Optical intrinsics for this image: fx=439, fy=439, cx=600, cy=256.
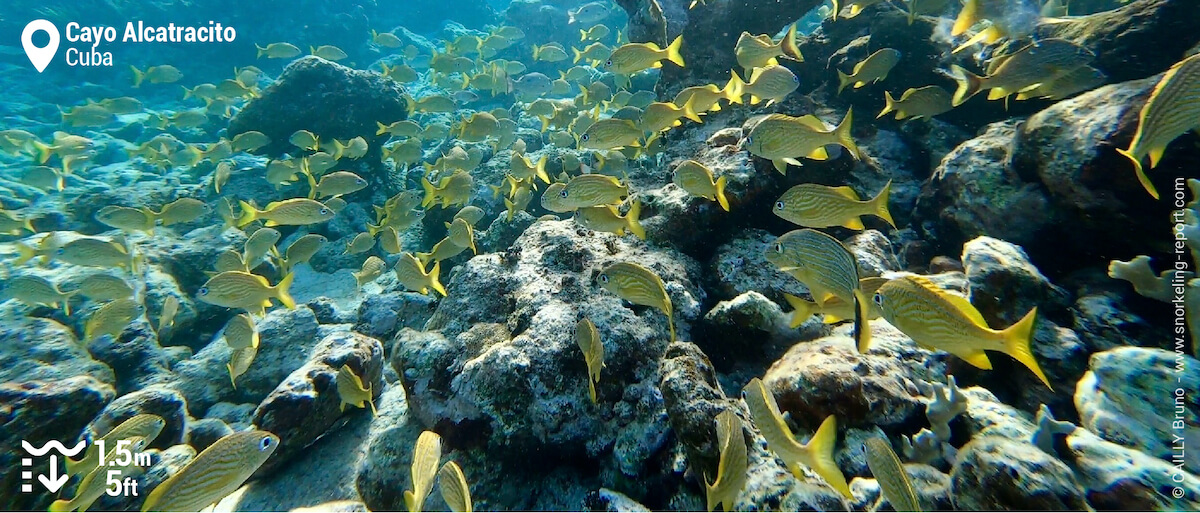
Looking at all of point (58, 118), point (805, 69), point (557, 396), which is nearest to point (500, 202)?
point (805, 69)

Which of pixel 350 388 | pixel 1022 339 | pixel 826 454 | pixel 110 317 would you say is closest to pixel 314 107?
pixel 110 317

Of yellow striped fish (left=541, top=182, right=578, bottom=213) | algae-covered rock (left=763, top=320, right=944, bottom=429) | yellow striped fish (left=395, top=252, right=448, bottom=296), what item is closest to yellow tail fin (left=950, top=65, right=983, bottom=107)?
algae-covered rock (left=763, top=320, right=944, bottom=429)

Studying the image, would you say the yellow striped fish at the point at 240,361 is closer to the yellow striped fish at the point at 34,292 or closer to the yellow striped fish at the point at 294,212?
the yellow striped fish at the point at 294,212

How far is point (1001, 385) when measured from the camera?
117 inches

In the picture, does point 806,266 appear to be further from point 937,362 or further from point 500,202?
point 500,202

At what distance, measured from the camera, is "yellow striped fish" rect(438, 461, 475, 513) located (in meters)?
1.91

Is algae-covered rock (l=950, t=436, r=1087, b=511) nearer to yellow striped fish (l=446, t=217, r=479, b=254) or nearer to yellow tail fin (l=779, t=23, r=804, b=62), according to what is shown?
yellow striped fish (l=446, t=217, r=479, b=254)

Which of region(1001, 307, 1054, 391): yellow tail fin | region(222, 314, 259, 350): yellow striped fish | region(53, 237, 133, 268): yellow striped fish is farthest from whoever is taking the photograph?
region(53, 237, 133, 268): yellow striped fish

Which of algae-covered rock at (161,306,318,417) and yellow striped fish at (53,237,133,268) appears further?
yellow striped fish at (53,237,133,268)

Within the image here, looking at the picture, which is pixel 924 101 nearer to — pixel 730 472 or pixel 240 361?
pixel 730 472

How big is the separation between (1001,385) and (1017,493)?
1579 millimetres

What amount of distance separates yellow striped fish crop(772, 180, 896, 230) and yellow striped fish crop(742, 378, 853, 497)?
1293 millimetres

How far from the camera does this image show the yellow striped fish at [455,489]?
191cm

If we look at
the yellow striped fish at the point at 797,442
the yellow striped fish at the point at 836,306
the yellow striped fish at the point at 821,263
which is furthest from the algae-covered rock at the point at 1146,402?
the yellow striped fish at the point at 797,442
